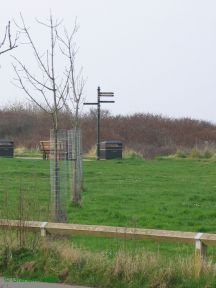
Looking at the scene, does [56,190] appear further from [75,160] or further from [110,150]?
[110,150]

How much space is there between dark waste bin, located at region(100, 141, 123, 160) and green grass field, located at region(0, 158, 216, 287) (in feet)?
28.3

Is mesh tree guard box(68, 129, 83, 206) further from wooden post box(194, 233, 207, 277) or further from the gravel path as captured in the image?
wooden post box(194, 233, 207, 277)

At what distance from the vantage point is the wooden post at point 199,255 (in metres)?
7.39

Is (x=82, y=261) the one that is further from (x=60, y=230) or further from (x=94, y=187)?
(x=94, y=187)

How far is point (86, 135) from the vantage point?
62.8 m

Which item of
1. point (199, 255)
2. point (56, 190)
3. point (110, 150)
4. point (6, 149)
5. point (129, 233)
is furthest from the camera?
point (6, 149)

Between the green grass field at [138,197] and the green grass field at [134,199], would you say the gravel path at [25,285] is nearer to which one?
the green grass field at [134,199]

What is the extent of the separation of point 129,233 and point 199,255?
0.99 metres

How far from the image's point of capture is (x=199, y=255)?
24.7 ft

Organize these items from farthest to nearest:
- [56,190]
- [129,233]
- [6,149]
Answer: [6,149]
[56,190]
[129,233]

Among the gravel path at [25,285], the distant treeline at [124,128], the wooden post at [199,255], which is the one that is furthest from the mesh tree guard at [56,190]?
the distant treeline at [124,128]

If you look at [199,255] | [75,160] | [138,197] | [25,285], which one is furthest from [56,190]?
[138,197]

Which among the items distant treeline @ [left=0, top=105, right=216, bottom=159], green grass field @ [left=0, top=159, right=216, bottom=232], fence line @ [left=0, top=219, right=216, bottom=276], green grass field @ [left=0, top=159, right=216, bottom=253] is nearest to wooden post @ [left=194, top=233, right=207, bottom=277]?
fence line @ [left=0, top=219, right=216, bottom=276]

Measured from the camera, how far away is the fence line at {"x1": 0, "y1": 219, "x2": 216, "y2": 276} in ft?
25.0
